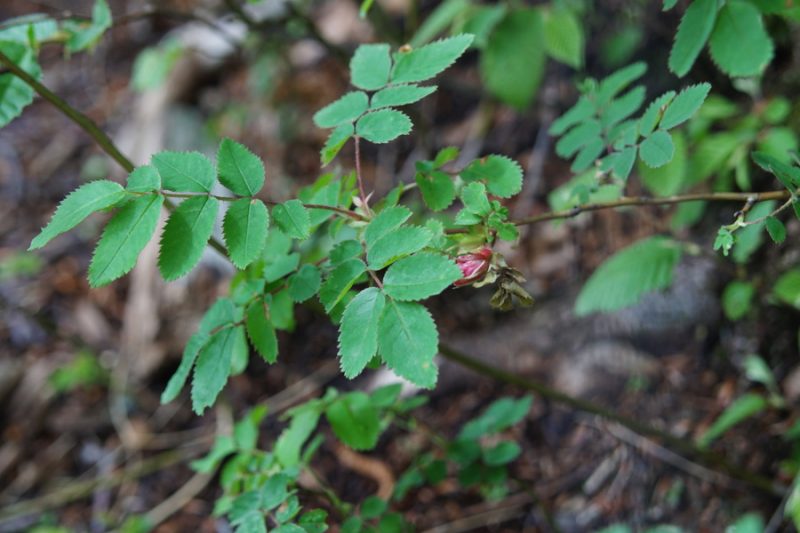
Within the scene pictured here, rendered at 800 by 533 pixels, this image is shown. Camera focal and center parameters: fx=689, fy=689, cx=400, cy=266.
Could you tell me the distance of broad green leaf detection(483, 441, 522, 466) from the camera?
1453 millimetres

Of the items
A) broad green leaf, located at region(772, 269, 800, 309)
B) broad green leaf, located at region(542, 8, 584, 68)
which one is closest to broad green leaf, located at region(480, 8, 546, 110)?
broad green leaf, located at region(542, 8, 584, 68)

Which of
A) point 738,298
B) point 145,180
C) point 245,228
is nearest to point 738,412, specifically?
point 738,298

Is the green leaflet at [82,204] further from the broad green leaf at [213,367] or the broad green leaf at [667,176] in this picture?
the broad green leaf at [667,176]

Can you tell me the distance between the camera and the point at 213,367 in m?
0.99

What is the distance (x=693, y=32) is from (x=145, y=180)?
954mm

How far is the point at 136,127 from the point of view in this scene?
379 centimetres

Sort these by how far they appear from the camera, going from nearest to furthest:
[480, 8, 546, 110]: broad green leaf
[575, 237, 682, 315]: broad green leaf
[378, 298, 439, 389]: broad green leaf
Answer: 1. [378, 298, 439, 389]: broad green leaf
2. [575, 237, 682, 315]: broad green leaf
3. [480, 8, 546, 110]: broad green leaf

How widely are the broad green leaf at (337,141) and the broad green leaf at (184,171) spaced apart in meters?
0.17

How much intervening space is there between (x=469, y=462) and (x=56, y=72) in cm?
432

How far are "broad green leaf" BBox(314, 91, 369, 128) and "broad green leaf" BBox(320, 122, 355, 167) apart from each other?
0.04 feet

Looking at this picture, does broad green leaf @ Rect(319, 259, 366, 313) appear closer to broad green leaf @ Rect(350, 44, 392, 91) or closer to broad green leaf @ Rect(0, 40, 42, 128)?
broad green leaf @ Rect(350, 44, 392, 91)

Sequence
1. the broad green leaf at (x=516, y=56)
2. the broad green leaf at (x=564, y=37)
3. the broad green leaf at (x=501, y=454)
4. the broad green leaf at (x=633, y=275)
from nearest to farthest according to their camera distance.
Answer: the broad green leaf at (x=501, y=454), the broad green leaf at (x=633, y=275), the broad green leaf at (x=564, y=37), the broad green leaf at (x=516, y=56)

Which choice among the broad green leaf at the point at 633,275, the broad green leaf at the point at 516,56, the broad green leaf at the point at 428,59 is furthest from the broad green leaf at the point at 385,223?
the broad green leaf at the point at 516,56

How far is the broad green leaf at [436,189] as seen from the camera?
3.48 feet
